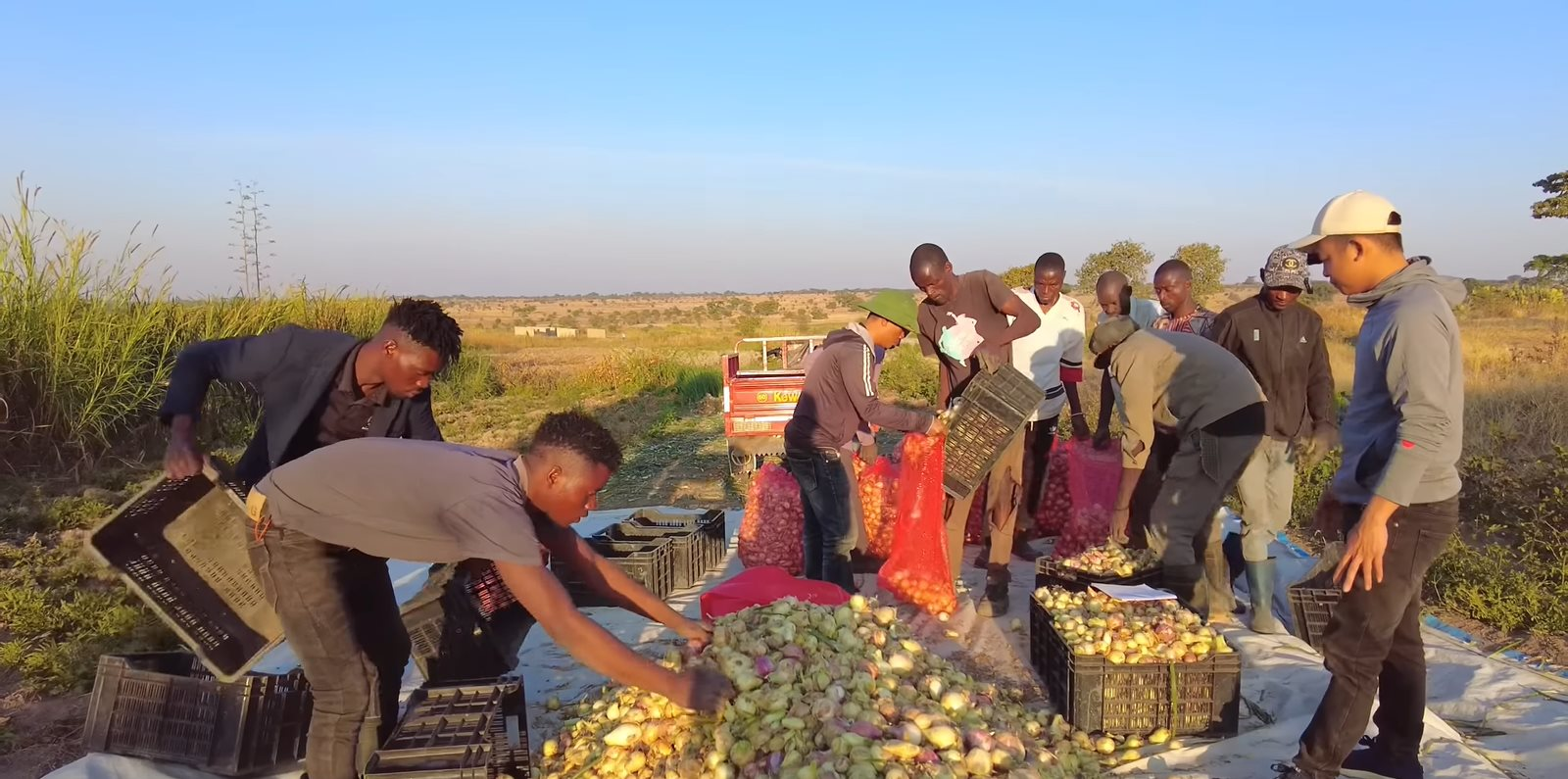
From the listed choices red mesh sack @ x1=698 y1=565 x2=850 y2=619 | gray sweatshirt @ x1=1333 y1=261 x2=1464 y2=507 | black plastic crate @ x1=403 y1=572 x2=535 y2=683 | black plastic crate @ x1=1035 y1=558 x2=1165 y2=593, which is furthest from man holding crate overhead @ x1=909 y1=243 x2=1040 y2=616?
black plastic crate @ x1=403 y1=572 x2=535 y2=683

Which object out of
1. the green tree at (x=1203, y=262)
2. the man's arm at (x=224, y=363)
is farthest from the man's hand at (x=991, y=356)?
the green tree at (x=1203, y=262)

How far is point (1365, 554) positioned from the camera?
283 centimetres

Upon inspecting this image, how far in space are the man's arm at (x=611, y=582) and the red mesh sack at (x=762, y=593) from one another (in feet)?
2.11

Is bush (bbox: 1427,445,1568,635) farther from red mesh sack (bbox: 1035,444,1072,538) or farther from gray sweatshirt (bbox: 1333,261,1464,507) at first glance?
gray sweatshirt (bbox: 1333,261,1464,507)

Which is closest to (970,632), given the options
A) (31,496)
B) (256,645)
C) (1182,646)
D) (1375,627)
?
(1182,646)

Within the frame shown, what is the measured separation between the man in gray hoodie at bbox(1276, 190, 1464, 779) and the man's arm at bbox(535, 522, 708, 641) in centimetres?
228

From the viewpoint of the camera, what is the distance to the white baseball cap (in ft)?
9.68

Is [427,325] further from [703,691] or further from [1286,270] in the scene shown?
[1286,270]

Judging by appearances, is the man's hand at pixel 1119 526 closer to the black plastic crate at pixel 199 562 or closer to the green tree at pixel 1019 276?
the black plastic crate at pixel 199 562

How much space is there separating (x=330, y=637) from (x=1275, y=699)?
3.98 metres

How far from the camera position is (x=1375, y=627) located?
9.55 feet

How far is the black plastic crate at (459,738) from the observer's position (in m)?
2.50

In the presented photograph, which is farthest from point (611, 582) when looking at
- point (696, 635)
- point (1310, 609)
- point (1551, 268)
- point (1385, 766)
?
point (1551, 268)

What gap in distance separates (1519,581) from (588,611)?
5530mm
